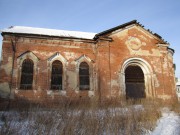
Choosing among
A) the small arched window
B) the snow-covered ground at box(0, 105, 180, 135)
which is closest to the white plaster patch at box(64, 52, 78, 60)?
the small arched window

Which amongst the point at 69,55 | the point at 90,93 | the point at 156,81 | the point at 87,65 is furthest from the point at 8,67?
the point at 156,81

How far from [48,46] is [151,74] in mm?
8320

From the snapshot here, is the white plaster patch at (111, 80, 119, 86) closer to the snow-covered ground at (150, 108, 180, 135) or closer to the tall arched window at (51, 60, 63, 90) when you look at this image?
the tall arched window at (51, 60, 63, 90)

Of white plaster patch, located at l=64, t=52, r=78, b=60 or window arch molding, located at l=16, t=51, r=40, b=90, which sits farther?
white plaster patch, located at l=64, t=52, r=78, b=60

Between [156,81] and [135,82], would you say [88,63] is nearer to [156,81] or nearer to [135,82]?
[135,82]

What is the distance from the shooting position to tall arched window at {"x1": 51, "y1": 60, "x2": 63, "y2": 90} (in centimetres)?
1434

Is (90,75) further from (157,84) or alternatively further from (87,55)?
(157,84)

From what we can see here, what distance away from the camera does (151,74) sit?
51.7 feet

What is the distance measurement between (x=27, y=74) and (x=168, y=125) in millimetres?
10069

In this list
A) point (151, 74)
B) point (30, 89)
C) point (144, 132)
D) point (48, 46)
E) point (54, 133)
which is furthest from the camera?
point (151, 74)

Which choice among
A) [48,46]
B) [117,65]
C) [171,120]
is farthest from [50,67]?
[171,120]

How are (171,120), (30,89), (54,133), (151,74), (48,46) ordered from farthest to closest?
(151,74) < (48,46) < (30,89) < (171,120) < (54,133)

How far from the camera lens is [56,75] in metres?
14.6

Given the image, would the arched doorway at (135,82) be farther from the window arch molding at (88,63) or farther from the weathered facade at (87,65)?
the window arch molding at (88,63)
